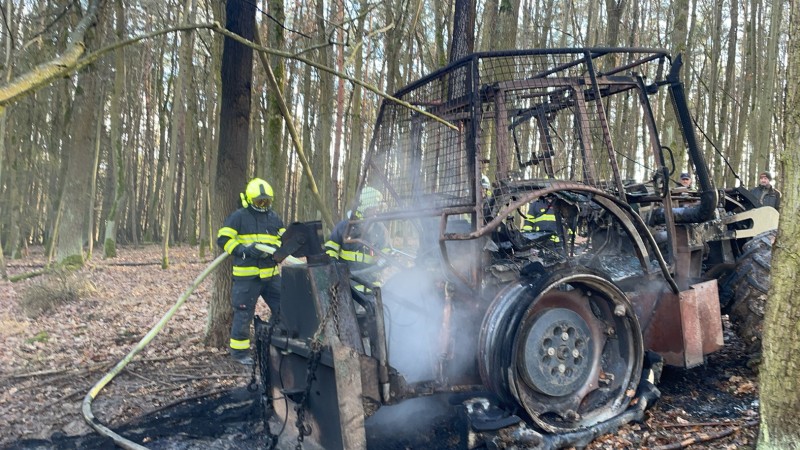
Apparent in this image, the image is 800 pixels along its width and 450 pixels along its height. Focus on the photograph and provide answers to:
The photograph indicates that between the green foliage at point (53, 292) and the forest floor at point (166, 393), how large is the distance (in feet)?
1.98

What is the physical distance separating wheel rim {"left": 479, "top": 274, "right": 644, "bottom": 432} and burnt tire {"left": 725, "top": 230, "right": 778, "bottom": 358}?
1.54 m

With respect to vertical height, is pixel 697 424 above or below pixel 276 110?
below

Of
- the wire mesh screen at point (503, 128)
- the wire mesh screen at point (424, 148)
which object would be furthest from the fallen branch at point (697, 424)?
the wire mesh screen at point (424, 148)

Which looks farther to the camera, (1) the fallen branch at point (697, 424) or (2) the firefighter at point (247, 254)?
(2) the firefighter at point (247, 254)

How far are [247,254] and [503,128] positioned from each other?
316 cm

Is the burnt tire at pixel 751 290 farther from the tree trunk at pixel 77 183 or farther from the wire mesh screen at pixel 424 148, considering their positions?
Result: the tree trunk at pixel 77 183

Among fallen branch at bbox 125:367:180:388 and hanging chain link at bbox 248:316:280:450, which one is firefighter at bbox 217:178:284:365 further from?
hanging chain link at bbox 248:316:280:450

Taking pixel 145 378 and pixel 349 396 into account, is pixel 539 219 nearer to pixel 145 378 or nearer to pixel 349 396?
pixel 349 396

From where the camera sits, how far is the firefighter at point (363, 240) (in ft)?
16.3

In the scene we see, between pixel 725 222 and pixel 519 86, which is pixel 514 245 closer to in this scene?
pixel 519 86

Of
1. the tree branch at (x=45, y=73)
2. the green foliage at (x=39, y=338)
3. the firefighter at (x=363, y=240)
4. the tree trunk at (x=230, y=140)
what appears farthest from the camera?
the green foliage at (x=39, y=338)

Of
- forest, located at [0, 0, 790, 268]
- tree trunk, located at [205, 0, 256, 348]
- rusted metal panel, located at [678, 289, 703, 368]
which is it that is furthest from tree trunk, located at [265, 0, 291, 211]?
rusted metal panel, located at [678, 289, 703, 368]

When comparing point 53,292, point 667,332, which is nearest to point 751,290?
point 667,332

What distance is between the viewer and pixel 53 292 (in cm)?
957
